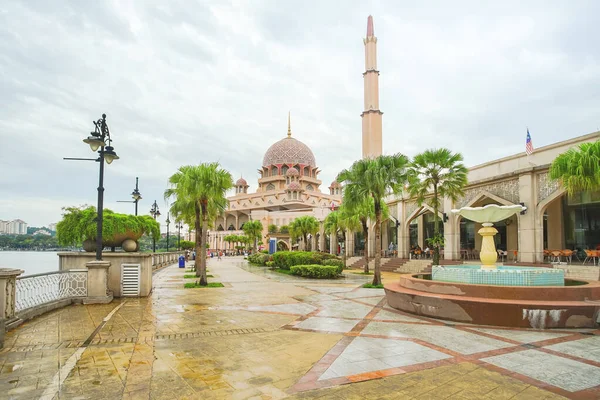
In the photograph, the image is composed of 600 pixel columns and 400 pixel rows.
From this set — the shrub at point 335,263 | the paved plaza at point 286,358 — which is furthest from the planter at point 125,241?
the shrub at point 335,263

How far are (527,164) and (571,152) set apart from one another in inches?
265

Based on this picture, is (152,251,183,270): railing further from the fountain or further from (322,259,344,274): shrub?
the fountain

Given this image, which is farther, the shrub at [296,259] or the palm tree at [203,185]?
the shrub at [296,259]

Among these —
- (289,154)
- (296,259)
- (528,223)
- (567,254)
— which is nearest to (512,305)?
(528,223)

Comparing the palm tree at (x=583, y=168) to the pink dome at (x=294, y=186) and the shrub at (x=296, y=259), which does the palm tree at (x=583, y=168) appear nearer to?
the shrub at (x=296, y=259)

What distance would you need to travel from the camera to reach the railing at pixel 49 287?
8195mm

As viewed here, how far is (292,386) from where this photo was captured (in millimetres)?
4656

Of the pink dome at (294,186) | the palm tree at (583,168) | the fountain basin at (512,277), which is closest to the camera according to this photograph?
the fountain basin at (512,277)

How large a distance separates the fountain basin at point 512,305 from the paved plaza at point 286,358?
0.29m

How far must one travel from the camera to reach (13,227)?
59.8 m

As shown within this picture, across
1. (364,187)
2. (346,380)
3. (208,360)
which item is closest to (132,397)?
(208,360)

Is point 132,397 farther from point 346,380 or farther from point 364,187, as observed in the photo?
point 364,187

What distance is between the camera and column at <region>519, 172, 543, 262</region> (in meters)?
17.7

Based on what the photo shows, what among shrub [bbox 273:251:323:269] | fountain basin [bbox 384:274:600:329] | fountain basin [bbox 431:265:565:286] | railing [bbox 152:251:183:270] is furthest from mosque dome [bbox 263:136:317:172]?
fountain basin [bbox 384:274:600:329]
